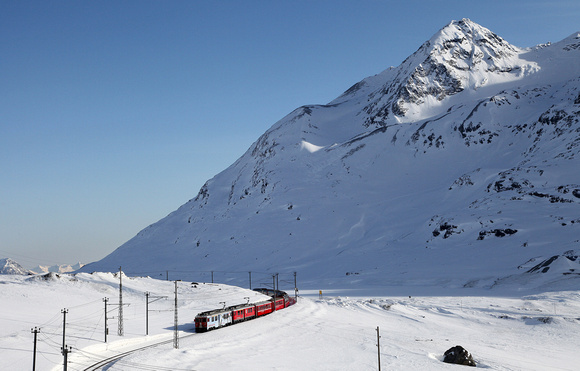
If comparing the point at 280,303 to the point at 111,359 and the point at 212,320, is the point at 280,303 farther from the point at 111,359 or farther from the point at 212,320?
the point at 111,359

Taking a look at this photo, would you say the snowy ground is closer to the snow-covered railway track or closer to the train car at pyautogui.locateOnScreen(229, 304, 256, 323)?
the snow-covered railway track

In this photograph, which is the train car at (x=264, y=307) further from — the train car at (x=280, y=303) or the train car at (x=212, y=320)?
the train car at (x=212, y=320)

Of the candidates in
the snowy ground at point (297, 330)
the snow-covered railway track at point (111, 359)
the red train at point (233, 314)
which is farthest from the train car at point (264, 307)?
the snow-covered railway track at point (111, 359)

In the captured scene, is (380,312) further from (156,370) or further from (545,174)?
(545,174)

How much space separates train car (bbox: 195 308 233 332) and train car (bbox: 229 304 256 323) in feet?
3.18

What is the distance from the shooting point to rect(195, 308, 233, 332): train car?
62531mm

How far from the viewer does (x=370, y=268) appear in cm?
14362

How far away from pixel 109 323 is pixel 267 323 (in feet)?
69.8

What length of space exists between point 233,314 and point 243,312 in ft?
8.72

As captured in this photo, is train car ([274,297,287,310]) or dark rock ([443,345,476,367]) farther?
train car ([274,297,287,310])

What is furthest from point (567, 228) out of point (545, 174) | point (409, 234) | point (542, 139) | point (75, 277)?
point (75, 277)

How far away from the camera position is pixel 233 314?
68375mm

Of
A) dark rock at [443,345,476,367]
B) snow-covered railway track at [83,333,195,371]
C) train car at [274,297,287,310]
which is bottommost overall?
dark rock at [443,345,476,367]

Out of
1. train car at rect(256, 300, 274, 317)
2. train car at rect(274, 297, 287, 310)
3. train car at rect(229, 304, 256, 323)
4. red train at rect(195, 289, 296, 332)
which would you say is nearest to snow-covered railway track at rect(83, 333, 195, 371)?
red train at rect(195, 289, 296, 332)
